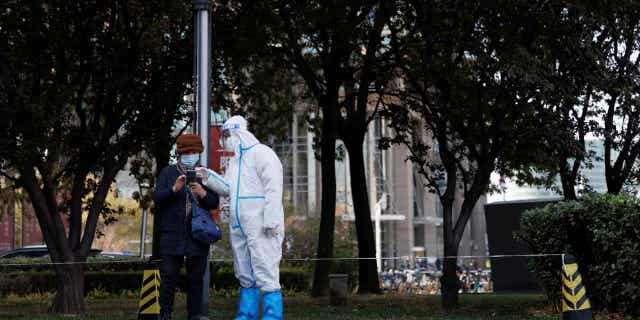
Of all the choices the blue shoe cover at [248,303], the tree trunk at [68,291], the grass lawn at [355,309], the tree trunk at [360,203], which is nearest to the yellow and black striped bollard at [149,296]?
the grass lawn at [355,309]

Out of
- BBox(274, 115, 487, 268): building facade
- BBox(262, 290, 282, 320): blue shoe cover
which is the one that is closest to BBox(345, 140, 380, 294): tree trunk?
BBox(262, 290, 282, 320): blue shoe cover

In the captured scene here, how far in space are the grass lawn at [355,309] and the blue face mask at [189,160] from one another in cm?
526

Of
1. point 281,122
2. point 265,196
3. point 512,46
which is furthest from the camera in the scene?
point 281,122

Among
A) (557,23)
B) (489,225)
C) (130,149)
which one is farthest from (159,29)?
(489,225)

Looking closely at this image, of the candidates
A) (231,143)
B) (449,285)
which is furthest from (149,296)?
(449,285)

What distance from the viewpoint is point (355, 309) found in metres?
16.7

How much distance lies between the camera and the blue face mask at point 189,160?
898cm

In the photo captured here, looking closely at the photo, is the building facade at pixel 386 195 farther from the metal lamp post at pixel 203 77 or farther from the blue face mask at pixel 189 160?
the blue face mask at pixel 189 160

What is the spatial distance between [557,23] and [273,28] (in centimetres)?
611

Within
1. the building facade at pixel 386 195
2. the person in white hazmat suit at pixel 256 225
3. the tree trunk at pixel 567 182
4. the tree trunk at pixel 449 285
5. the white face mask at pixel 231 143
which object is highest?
the building facade at pixel 386 195

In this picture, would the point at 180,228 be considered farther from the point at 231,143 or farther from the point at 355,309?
the point at 355,309

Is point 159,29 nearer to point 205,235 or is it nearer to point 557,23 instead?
point 557,23

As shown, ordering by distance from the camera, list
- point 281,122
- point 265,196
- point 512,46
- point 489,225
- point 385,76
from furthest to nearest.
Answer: point 281,122, point 489,225, point 385,76, point 512,46, point 265,196

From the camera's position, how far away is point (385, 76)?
22219 millimetres
